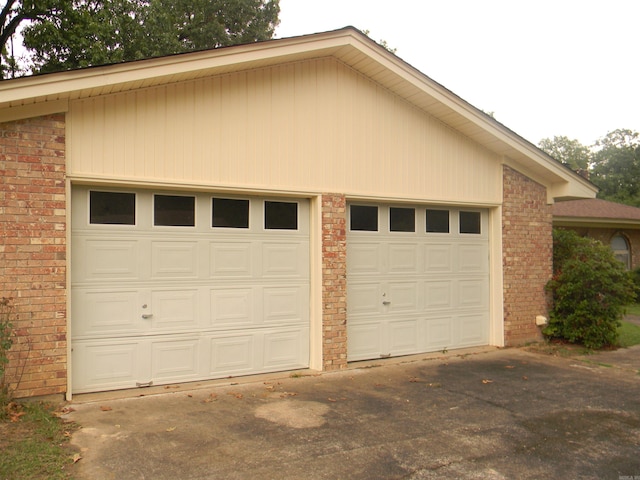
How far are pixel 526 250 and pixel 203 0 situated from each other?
690 inches

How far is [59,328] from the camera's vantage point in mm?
6410

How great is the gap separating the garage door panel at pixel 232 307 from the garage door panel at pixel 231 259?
9.8 inches

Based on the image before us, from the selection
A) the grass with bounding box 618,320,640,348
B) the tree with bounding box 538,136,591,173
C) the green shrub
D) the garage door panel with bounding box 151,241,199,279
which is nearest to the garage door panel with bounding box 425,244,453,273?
the green shrub

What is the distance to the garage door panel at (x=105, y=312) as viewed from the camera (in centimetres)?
682

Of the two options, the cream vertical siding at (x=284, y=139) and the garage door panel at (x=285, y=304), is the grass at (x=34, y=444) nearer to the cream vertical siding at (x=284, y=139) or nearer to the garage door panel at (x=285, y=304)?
the cream vertical siding at (x=284, y=139)

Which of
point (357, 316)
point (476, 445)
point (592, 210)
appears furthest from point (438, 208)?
point (592, 210)

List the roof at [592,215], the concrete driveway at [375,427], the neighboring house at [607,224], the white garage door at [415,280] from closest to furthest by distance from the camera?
the concrete driveway at [375,427]
the white garage door at [415,280]
the roof at [592,215]
the neighboring house at [607,224]

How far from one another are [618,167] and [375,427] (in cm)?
4266

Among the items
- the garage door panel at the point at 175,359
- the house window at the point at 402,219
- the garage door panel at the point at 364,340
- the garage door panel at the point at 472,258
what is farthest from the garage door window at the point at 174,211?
the garage door panel at the point at 472,258

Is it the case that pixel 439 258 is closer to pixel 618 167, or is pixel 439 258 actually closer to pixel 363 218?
pixel 363 218

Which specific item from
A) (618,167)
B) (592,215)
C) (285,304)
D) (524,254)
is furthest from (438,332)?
(618,167)

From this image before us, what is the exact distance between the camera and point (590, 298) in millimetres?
10062

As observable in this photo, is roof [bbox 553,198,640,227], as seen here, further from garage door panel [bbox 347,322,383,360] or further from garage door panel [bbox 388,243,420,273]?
garage door panel [bbox 347,322,383,360]

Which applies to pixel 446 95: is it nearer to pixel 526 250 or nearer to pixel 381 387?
pixel 526 250
